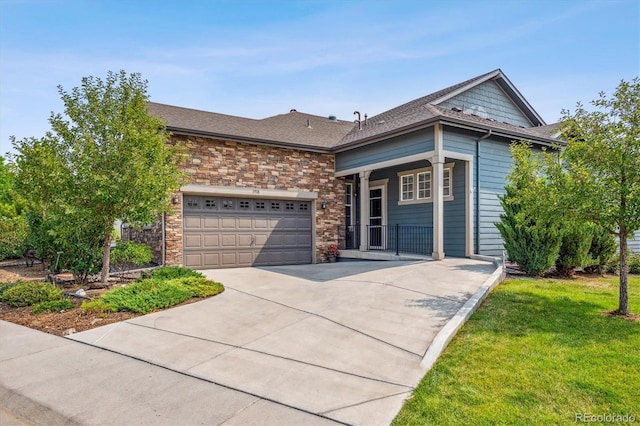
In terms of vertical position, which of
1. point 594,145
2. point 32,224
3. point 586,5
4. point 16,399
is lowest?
point 16,399

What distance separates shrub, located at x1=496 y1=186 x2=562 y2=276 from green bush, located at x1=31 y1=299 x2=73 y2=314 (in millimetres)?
9050

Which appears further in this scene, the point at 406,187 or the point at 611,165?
the point at 406,187

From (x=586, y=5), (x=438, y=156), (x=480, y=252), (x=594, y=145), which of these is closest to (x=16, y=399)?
(x=594, y=145)

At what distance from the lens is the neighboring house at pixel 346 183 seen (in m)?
11.0

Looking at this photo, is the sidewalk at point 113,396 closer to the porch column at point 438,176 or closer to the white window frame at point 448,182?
the porch column at point 438,176

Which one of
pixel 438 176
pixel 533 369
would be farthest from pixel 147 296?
pixel 438 176

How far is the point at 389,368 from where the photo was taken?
416 cm

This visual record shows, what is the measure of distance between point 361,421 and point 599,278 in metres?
8.56

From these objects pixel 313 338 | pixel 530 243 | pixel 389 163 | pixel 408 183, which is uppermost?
pixel 389 163

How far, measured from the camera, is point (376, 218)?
47.1 ft

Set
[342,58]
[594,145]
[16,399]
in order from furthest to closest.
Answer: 1. [342,58]
2. [594,145]
3. [16,399]

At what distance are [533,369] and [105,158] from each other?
27.2 ft

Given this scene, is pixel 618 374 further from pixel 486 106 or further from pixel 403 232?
pixel 486 106

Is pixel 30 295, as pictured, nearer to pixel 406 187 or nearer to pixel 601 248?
pixel 406 187
